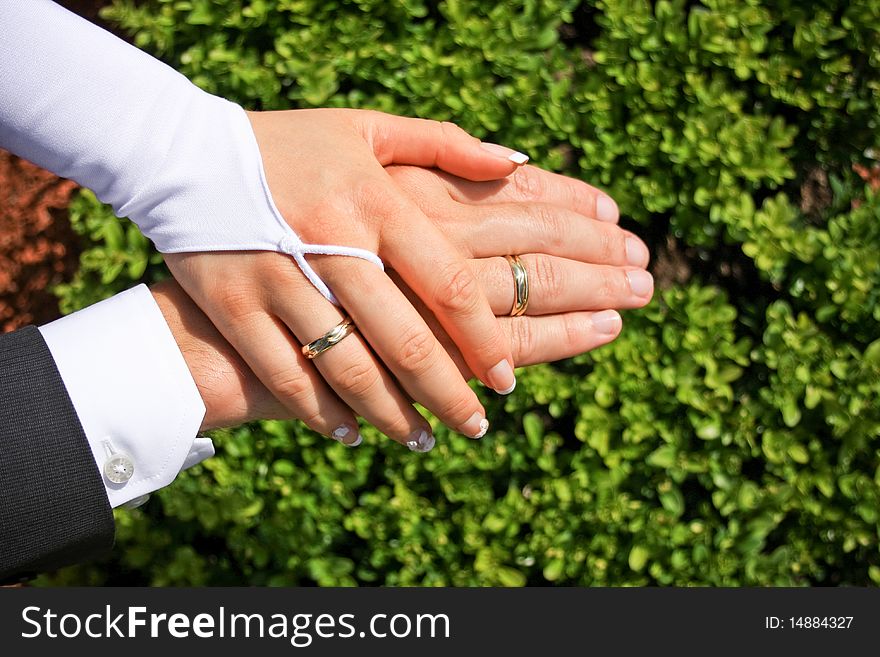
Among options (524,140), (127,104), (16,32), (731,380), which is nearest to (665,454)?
(731,380)

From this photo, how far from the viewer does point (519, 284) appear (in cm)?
159

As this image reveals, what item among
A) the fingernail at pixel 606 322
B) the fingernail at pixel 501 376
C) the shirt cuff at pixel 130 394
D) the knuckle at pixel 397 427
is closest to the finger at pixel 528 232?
the fingernail at pixel 606 322

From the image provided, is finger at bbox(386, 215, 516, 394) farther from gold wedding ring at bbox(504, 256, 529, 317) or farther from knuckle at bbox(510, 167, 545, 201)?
knuckle at bbox(510, 167, 545, 201)

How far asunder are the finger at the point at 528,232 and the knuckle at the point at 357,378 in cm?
34

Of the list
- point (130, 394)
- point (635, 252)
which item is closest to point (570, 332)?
point (635, 252)

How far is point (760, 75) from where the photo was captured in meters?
1.95

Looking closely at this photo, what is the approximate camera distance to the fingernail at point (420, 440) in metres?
1.54

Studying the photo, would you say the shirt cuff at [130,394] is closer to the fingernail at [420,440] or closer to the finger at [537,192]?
the fingernail at [420,440]

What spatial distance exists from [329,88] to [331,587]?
4.04 ft

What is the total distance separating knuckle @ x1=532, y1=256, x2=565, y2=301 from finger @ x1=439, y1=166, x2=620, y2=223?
0.16 meters

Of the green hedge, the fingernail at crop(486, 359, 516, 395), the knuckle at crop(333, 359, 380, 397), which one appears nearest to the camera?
the knuckle at crop(333, 359, 380, 397)

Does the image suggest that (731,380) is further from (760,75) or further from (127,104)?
(127,104)

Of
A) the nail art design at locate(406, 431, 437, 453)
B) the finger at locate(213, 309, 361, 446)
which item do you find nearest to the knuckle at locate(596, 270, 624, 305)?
the nail art design at locate(406, 431, 437, 453)

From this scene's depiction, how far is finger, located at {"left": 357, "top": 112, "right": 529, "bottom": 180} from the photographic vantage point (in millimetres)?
1579
